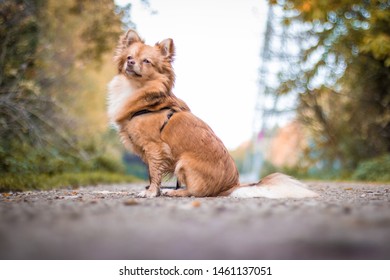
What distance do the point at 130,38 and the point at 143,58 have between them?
48cm

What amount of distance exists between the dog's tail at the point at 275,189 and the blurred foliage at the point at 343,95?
545 centimetres

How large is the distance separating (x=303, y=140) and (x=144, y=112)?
36.5ft

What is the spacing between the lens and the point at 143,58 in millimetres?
4969

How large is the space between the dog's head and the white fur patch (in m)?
0.12

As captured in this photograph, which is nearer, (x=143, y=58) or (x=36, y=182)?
(x=143, y=58)

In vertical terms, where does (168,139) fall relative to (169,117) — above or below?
below

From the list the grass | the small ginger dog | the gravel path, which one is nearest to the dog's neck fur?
the small ginger dog

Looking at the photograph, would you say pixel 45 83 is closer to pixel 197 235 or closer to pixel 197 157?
pixel 197 157

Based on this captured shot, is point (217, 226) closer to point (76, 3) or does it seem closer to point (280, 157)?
point (76, 3)

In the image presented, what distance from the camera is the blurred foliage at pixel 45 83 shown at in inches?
268

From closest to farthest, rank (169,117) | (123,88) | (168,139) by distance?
1. (168,139)
2. (169,117)
3. (123,88)

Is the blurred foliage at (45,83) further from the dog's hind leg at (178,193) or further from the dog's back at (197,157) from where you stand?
the dog's back at (197,157)

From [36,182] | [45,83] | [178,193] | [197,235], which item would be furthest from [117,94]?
[45,83]

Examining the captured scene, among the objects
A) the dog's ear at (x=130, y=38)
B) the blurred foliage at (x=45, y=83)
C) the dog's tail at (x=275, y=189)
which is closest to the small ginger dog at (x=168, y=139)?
the dog's tail at (x=275, y=189)
